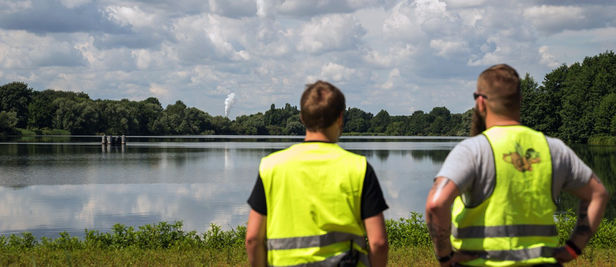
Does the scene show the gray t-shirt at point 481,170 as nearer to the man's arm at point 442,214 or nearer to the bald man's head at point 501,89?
the man's arm at point 442,214

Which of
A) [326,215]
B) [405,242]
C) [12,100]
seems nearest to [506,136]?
[326,215]

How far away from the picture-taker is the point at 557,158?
3000mm

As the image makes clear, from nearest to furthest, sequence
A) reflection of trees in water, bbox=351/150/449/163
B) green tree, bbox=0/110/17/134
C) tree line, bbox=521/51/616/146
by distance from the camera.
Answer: reflection of trees in water, bbox=351/150/449/163
tree line, bbox=521/51/616/146
green tree, bbox=0/110/17/134

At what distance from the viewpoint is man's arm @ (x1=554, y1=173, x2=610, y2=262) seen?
122 inches

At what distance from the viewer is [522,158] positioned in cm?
294

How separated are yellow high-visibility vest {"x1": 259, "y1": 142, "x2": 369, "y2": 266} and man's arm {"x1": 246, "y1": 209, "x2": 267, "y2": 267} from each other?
6cm

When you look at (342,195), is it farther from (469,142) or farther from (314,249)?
(469,142)

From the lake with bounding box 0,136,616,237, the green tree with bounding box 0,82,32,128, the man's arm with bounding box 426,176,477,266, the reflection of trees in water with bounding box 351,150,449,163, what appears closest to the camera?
the man's arm with bounding box 426,176,477,266

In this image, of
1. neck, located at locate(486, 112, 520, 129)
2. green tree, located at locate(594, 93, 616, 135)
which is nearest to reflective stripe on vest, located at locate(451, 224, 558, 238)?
neck, located at locate(486, 112, 520, 129)

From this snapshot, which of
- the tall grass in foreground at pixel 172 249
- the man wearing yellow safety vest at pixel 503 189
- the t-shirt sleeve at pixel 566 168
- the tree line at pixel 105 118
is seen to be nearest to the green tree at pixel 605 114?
the tree line at pixel 105 118

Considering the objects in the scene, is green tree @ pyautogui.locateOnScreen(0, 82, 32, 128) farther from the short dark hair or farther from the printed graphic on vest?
the printed graphic on vest

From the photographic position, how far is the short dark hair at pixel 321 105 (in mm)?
3076

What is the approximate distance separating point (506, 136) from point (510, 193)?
0.29 meters

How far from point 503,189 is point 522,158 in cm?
19
